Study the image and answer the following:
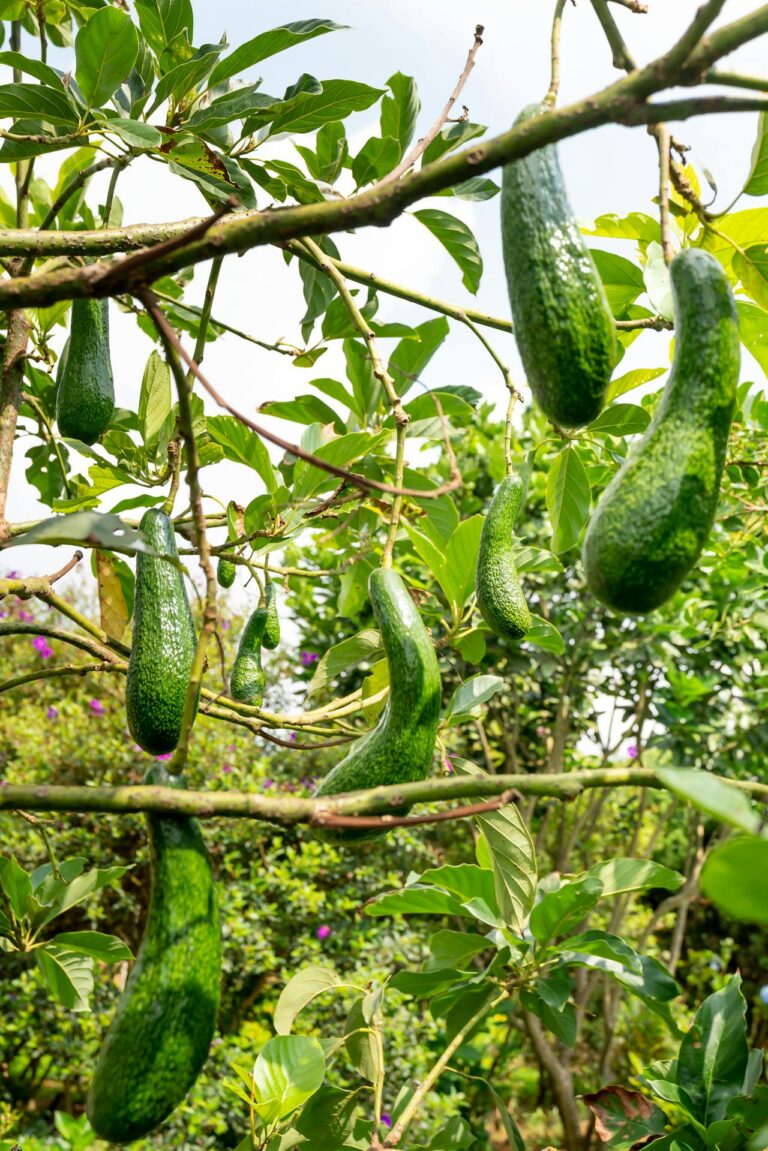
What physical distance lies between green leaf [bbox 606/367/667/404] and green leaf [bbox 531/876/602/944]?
0.59m

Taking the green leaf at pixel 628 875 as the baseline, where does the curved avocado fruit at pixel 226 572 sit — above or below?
above

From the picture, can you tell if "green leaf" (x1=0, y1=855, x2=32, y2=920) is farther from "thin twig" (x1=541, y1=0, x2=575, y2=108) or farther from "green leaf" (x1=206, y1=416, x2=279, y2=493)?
"thin twig" (x1=541, y1=0, x2=575, y2=108)

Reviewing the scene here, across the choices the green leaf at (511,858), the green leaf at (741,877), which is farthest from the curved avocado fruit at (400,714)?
the green leaf at (741,877)

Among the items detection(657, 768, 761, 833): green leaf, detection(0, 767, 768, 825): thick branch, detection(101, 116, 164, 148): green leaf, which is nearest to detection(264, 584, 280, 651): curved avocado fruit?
detection(101, 116, 164, 148): green leaf

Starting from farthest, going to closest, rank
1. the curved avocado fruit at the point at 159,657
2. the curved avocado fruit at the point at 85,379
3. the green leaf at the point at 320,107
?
the curved avocado fruit at the point at 85,379, the green leaf at the point at 320,107, the curved avocado fruit at the point at 159,657

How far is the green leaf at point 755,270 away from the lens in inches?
31.9

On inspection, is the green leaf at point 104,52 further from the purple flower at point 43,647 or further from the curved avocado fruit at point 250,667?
the purple flower at point 43,647

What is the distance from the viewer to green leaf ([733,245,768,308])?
2.66ft

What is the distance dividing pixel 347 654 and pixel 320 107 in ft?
2.22

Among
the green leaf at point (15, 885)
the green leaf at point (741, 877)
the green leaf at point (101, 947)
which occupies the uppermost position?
the green leaf at point (741, 877)

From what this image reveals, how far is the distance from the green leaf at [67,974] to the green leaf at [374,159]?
42.0 inches

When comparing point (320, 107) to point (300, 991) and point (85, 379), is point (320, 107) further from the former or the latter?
point (300, 991)

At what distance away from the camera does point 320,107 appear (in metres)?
0.99

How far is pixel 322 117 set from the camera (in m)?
1.00
